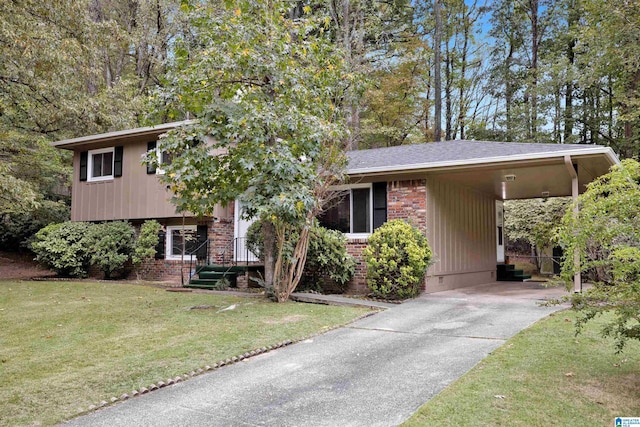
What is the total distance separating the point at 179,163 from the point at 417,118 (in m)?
17.1

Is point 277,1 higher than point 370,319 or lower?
higher

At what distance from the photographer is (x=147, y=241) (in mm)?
13328

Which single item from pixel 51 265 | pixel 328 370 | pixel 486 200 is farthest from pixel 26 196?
pixel 486 200

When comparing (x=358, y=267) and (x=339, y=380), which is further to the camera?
(x=358, y=267)

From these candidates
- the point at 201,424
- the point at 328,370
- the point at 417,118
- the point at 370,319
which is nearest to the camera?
the point at 201,424

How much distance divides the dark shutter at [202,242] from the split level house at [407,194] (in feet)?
0.09

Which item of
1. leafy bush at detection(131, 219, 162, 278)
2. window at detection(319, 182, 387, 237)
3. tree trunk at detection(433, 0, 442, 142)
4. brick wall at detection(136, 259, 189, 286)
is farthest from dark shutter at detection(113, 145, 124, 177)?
tree trunk at detection(433, 0, 442, 142)

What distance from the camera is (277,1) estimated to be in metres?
8.30

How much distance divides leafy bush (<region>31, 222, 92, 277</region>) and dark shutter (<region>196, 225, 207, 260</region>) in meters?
3.03

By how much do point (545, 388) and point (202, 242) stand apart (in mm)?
10797

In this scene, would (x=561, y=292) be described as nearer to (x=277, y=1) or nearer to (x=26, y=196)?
(x=277, y=1)

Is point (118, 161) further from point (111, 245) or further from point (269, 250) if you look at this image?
point (269, 250)

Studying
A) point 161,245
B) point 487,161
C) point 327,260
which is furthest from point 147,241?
point 487,161

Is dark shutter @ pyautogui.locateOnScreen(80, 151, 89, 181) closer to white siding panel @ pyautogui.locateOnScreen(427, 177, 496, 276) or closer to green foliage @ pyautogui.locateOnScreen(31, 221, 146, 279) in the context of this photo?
green foliage @ pyautogui.locateOnScreen(31, 221, 146, 279)
